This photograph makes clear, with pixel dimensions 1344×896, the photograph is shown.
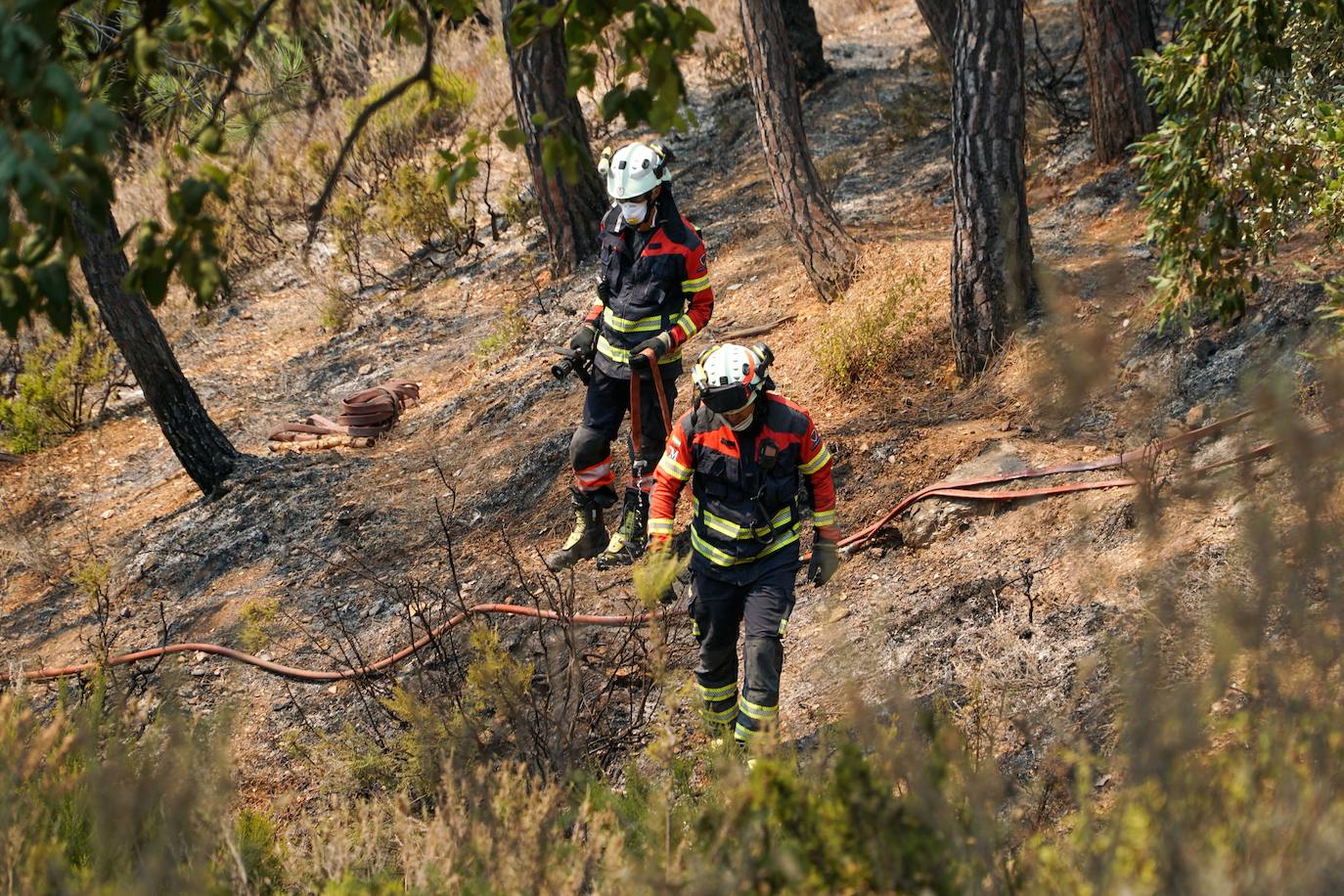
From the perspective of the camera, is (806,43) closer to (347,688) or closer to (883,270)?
(883,270)

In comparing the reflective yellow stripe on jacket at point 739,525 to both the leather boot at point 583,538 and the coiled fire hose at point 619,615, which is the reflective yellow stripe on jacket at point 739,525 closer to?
the coiled fire hose at point 619,615

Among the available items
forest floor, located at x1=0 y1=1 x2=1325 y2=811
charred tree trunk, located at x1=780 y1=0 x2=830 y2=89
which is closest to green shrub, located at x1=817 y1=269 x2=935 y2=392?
forest floor, located at x1=0 y1=1 x2=1325 y2=811

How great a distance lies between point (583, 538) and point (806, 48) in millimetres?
Answer: 8748

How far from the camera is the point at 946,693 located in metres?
4.68

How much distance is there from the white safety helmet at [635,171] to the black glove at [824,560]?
198 cm

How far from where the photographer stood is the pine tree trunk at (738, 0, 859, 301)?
8.38 m

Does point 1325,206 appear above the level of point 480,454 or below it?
above

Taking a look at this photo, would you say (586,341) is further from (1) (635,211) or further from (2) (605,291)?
(1) (635,211)

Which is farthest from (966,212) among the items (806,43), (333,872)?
(806,43)

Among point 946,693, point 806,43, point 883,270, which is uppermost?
point 806,43

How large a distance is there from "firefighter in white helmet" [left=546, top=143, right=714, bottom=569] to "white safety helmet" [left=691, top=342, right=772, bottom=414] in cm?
147

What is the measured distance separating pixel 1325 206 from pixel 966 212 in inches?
75.4

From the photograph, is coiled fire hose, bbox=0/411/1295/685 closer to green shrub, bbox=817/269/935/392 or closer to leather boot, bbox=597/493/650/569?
leather boot, bbox=597/493/650/569

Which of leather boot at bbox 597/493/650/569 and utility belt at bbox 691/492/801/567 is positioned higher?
utility belt at bbox 691/492/801/567
